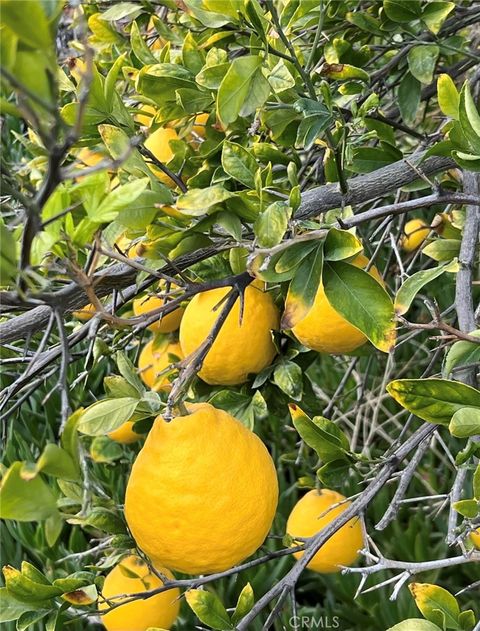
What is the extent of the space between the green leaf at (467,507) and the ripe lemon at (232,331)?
0.29m

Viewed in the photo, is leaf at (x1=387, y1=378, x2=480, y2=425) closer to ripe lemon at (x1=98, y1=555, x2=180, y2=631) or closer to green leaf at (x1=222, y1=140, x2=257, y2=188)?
green leaf at (x1=222, y1=140, x2=257, y2=188)

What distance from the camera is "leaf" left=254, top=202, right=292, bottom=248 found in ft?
1.98

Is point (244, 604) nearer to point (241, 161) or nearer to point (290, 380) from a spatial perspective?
point (290, 380)

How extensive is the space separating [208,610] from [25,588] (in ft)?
0.55

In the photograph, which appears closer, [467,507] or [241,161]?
[467,507]

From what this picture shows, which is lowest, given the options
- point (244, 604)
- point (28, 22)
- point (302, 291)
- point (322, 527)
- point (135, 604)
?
point (322, 527)

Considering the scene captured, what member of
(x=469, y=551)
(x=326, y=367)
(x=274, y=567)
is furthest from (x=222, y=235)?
(x=326, y=367)

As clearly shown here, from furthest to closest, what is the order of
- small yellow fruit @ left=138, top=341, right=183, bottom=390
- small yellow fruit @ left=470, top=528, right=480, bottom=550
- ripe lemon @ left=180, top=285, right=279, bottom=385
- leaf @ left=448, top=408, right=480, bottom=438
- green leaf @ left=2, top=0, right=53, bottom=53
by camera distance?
1. small yellow fruit @ left=138, top=341, right=183, bottom=390
2. ripe lemon @ left=180, top=285, right=279, bottom=385
3. small yellow fruit @ left=470, top=528, right=480, bottom=550
4. leaf @ left=448, top=408, right=480, bottom=438
5. green leaf @ left=2, top=0, right=53, bottom=53

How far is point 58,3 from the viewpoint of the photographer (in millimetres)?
359

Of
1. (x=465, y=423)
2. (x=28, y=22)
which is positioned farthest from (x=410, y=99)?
(x=28, y=22)

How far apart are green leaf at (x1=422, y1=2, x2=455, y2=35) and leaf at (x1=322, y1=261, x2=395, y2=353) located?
469 millimetres

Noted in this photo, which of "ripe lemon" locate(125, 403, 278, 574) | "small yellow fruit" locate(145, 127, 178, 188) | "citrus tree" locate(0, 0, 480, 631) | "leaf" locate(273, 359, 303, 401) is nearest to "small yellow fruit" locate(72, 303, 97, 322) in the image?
"citrus tree" locate(0, 0, 480, 631)

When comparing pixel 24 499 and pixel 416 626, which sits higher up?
pixel 24 499

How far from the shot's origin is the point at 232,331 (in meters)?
0.82
